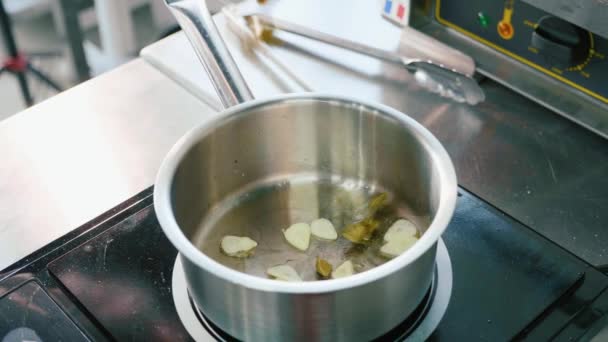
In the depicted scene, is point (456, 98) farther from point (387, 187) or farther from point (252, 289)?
point (252, 289)

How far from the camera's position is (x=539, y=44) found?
2.20 ft

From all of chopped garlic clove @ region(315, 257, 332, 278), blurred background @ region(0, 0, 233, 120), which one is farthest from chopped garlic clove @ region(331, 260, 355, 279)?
blurred background @ region(0, 0, 233, 120)

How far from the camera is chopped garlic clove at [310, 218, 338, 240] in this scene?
0.60 meters

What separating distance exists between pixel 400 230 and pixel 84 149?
0.34 m

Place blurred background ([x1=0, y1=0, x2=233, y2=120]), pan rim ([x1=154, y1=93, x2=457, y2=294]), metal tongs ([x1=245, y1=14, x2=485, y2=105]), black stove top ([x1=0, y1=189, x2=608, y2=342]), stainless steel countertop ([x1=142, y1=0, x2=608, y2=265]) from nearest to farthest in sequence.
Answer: pan rim ([x1=154, y1=93, x2=457, y2=294])
black stove top ([x1=0, y1=189, x2=608, y2=342])
stainless steel countertop ([x1=142, y1=0, x2=608, y2=265])
metal tongs ([x1=245, y1=14, x2=485, y2=105])
blurred background ([x1=0, y1=0, x2=233, y2=120])

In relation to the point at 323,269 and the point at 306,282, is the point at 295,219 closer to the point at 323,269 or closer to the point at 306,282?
the point at 323,269

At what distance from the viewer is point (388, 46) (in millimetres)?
855

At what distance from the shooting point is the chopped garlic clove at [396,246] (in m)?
0.57

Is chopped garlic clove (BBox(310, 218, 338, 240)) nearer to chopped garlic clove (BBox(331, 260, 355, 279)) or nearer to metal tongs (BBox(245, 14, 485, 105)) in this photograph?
chopped garlic clove (BBox(331, 260, 355, 279))

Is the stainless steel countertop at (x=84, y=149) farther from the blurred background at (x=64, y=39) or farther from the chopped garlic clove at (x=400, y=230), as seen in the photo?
the blurred background at (x=64, y=39)

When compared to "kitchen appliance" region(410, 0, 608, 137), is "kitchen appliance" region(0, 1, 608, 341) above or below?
below

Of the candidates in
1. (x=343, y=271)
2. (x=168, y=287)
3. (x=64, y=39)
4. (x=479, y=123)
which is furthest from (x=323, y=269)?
(x=64, y=39)

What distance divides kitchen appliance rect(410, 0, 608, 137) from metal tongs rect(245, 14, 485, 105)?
0.03m

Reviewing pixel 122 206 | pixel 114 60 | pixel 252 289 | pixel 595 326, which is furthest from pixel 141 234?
pixel 114 60
